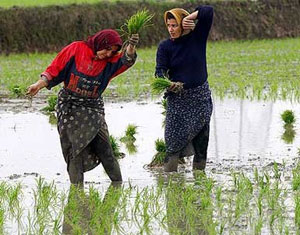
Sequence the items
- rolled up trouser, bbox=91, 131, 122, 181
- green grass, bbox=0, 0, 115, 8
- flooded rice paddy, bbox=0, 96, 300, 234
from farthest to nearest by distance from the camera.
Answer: green grass, bbox=0, 0, 115, 8
rolled up trouser, bbox=91, 131, 122, 181
flooded rice paddy, bbox=0, 96, 300, 234

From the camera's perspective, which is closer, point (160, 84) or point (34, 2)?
point (160, 84)

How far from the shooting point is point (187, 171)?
8758mm

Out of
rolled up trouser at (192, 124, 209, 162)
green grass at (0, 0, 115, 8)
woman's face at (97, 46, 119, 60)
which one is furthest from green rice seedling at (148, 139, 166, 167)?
green grass at (0, 0, 115, 8)

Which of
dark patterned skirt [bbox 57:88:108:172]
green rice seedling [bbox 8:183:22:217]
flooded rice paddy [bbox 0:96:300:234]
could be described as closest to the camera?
flooded rice paddy [bbox 0:96:300:234]

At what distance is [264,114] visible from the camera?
1278cm

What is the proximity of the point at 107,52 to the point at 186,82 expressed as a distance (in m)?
1.03

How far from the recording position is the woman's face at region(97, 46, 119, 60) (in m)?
7.80

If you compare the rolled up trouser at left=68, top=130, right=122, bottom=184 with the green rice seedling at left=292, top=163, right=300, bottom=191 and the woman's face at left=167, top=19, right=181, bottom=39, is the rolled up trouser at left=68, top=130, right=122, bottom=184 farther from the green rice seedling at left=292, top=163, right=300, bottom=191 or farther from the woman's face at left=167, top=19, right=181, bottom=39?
the green rice seedling at left=292, top=163, right=300, bottom=191

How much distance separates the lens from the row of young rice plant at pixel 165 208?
6.21m

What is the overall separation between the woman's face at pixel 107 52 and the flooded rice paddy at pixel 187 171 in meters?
1.13

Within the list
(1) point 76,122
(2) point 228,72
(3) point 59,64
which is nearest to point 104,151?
(1) point 76,122

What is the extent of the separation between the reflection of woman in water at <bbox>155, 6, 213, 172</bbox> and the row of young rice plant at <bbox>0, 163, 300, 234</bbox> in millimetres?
783

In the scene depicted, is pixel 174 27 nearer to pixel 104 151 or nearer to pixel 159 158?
pixel 104 151

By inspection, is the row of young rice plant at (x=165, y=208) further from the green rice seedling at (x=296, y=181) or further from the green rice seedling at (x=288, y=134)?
the green rice seedling at (x=288, y=134)
